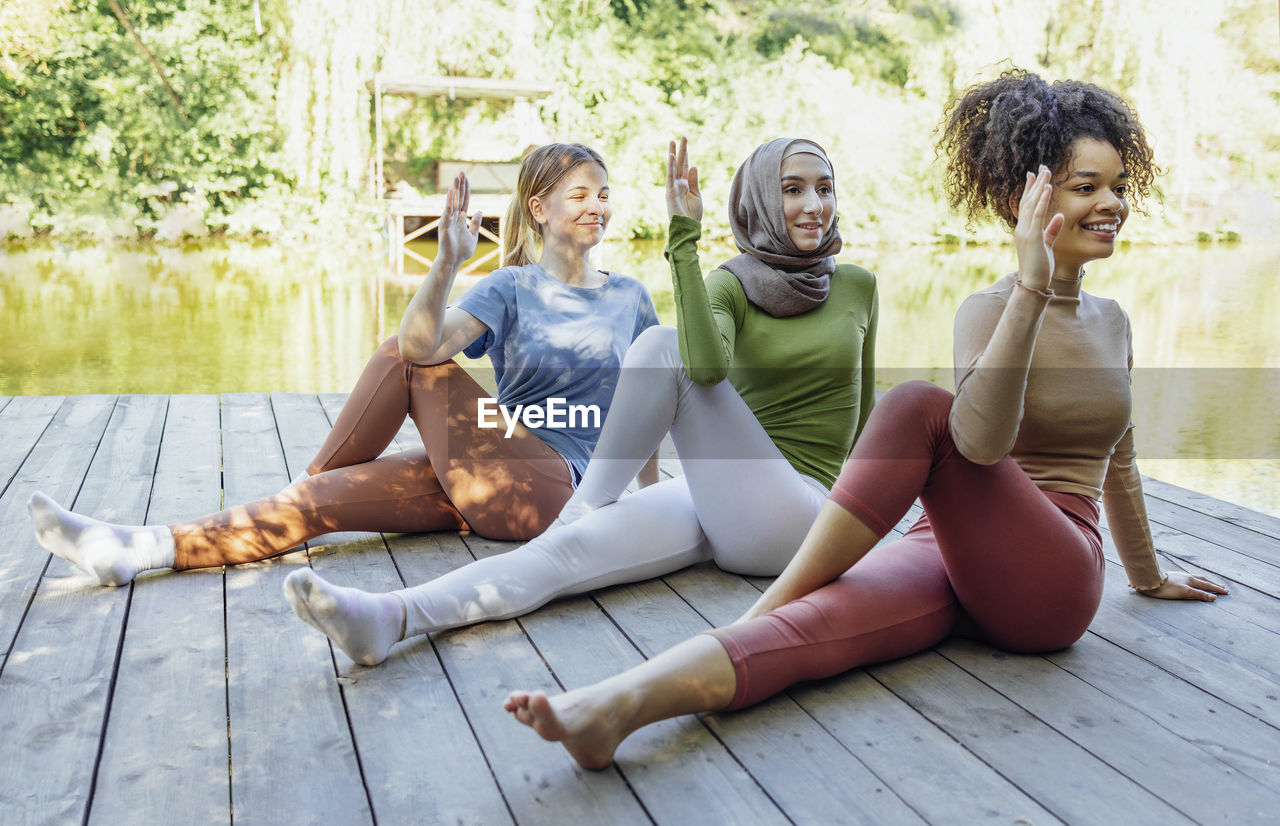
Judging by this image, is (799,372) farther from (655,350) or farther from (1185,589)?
(1185,589)

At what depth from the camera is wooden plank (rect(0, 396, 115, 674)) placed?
1947 mm

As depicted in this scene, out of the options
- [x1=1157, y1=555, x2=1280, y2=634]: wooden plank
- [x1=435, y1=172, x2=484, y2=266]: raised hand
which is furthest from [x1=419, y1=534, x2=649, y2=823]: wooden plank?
[x1=1157, y1=555, x2=1280, y2=634]: wooden plank

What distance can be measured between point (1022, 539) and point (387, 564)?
4.01 feet

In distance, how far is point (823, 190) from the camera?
2035 mm

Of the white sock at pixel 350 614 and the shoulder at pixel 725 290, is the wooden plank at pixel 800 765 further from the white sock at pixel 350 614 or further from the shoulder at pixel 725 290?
the shoulder at pixel 725 290

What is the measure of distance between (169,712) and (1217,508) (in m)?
2.37

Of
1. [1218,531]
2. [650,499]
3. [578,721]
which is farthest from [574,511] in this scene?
[1218,531]

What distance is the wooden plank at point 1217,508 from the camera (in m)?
2.53

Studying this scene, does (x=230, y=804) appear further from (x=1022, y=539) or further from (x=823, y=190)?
(x=823, y=190)

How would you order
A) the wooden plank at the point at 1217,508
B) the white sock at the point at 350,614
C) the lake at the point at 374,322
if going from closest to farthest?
the white sock at the point at 350,614, the wooden plank at the point at 1217,508, the lake at the point at 374,322

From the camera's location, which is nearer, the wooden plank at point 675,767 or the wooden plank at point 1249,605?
the wooden plank at point 675,767

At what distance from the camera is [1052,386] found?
1578 mm

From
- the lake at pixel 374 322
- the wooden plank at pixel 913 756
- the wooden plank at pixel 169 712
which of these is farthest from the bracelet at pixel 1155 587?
the lake at pixel 374 322

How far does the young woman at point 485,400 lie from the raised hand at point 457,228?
6 centimetres
